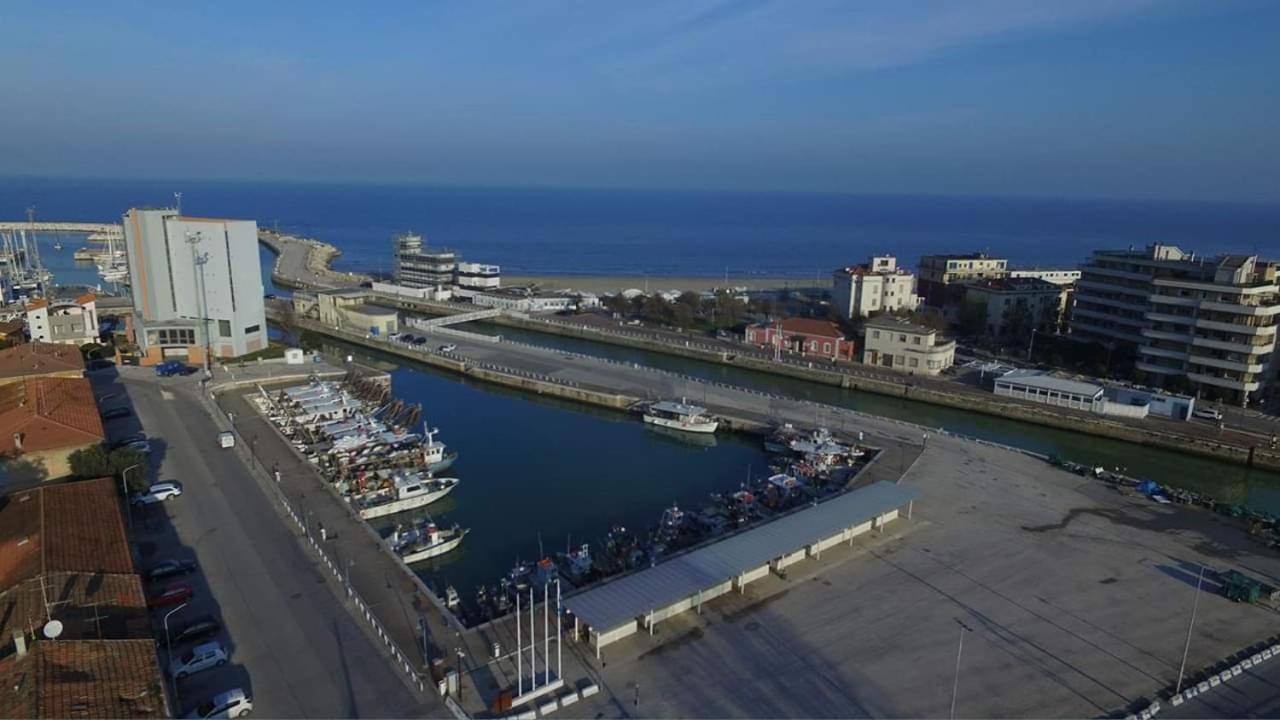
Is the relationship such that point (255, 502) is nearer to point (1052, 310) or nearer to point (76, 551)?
point (76, 551)

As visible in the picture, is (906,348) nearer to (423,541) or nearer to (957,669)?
(957,669)

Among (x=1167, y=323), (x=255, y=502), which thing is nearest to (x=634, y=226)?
(x=1167, y=323)

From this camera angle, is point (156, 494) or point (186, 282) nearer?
point (156, 494)

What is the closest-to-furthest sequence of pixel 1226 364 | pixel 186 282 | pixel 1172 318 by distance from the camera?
pixel 1226 364, pixel 1172 318, pixel 186 282

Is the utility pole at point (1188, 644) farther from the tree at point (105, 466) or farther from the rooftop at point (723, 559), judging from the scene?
the tree at point (105, 466)

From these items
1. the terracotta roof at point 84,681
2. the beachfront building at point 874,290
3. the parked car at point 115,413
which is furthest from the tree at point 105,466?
the beachfront building at point 874,290

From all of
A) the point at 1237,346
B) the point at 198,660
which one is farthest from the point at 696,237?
the point at 198,660

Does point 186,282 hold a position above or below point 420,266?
above
